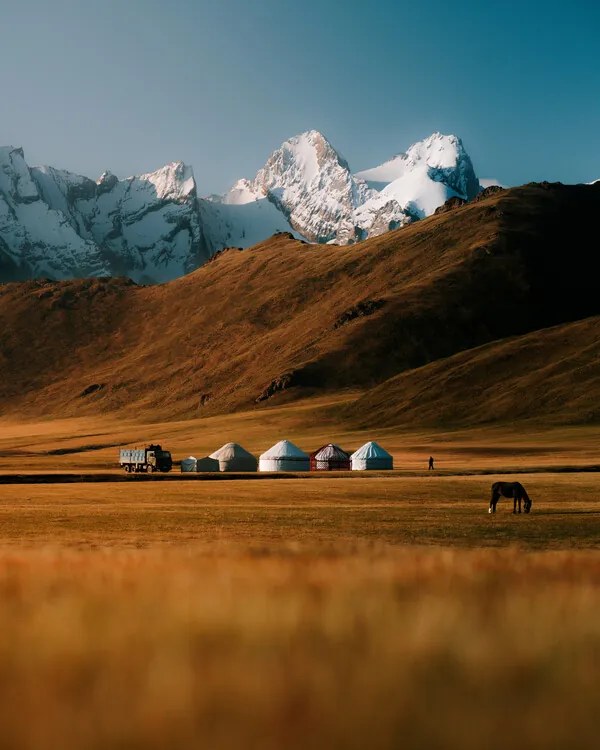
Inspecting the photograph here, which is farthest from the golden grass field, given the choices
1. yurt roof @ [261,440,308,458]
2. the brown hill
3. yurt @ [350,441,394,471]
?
the brown hill

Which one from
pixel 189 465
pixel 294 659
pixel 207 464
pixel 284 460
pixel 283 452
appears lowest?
pixel 294 659

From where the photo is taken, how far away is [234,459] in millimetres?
106250

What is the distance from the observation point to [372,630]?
11305 millimetres

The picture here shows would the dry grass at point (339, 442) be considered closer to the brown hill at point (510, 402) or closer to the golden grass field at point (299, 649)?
the brown hill at point (510, 402)

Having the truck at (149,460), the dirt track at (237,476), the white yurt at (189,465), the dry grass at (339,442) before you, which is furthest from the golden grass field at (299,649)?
the truck at (149,460)

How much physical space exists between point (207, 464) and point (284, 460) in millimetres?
8683

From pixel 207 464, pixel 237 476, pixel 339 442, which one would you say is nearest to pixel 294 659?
pixel 237 476

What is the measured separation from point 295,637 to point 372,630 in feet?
3.29

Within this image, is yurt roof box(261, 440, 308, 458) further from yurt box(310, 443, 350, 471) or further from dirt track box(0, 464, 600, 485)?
dirt track box(0, 464, 600, 485)

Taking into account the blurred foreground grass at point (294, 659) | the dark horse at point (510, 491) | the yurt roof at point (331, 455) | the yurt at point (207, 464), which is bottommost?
the blurred foreground grass at point (294, 659)

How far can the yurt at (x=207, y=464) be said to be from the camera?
343 ft

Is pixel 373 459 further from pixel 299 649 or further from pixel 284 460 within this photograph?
pixel 299 649

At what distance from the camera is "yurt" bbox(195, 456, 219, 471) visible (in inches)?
4119

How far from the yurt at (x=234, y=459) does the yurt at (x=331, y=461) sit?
717 centimetres
